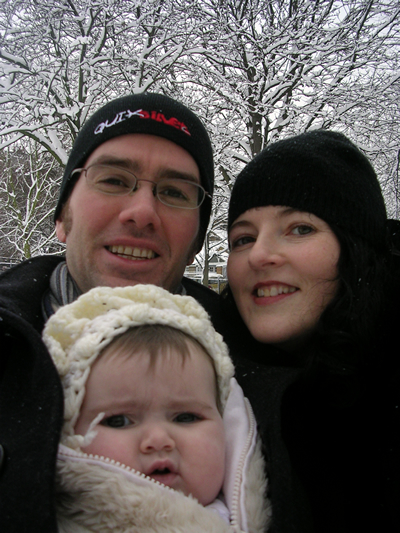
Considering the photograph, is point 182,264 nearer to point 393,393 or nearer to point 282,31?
point 393,393

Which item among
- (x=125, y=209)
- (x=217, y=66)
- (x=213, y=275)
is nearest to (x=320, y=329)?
(x=125, y=209)

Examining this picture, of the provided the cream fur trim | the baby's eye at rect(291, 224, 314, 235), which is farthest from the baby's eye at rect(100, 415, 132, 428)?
the baby's eye at rect(291, 224, 314, 235)

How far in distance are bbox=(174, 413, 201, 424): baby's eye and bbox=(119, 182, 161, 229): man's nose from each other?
897 mm

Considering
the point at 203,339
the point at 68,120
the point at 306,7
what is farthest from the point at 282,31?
the point at 203,339

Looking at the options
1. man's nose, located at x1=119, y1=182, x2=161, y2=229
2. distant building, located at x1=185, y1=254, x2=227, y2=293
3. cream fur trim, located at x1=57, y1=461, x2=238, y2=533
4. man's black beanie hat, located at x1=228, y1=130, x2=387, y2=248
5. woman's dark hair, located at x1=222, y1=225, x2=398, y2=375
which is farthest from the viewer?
distant building, located at x1=185, y1=254, x2=227, y2=293

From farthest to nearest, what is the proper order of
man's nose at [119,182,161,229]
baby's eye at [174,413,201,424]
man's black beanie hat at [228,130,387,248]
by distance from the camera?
man's nose at [119,182,161,229] → man's black beanie hat at [228,130,387,248] → baby's eye at [174,413,201,424]

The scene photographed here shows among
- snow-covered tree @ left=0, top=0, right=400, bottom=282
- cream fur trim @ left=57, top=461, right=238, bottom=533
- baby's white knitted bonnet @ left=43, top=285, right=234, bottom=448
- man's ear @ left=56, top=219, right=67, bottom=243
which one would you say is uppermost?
snow-covered tree @ left=0, top=0, right=400, bottom=282

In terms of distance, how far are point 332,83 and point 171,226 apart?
7.51 metres

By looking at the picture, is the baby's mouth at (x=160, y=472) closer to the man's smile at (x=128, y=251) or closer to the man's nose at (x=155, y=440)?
the man's nose at (x=155, y=440)

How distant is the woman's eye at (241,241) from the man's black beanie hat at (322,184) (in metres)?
0.12

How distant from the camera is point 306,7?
7398mm

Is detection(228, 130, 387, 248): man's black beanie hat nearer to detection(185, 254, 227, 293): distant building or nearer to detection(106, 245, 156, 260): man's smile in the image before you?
detection(106, 245, 156, 260): man's smile

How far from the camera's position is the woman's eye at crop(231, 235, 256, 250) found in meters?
1.89

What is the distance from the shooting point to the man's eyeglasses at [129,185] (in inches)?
73.0
